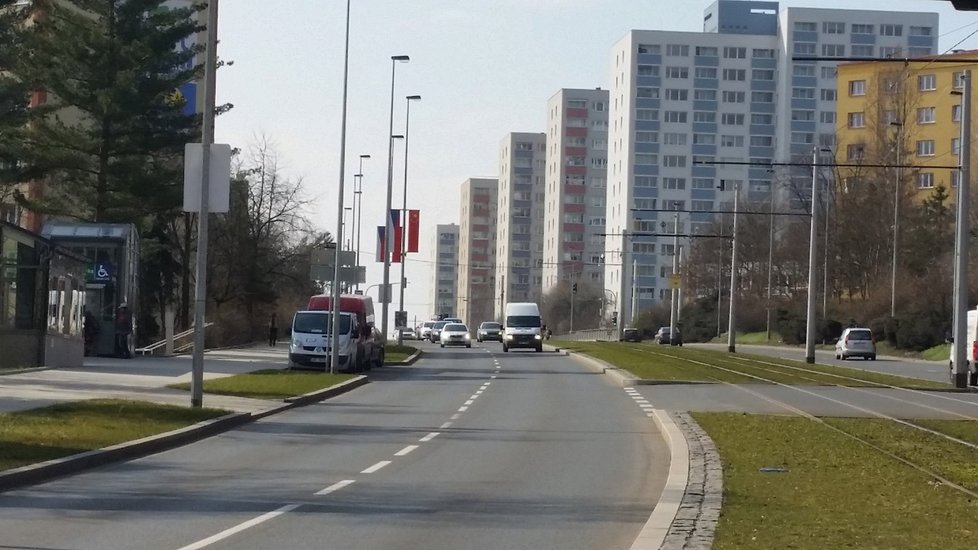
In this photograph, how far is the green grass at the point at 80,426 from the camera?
16.3 metres

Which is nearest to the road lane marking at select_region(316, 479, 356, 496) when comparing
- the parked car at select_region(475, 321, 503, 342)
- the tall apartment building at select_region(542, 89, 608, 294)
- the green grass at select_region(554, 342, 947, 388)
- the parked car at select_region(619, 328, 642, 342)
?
the green grass at select_region(554, 342, 947, 388)

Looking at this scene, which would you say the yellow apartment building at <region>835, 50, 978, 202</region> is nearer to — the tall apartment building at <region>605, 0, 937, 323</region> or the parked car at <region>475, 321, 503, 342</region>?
the parked car at <region>475, 321, 503, 342</region>

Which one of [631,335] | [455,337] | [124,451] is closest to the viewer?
[124,451]

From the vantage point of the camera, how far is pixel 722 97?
151125 millimetres

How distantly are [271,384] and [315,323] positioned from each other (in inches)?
409

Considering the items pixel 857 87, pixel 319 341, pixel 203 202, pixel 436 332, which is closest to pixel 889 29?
pixel 857 87

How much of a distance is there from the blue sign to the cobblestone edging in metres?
28.3

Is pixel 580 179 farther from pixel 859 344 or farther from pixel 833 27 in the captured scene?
pixel 859 344

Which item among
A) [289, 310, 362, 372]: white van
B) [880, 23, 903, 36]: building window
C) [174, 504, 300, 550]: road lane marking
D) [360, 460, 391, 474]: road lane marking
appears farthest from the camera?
[880, 23, 903, 36]: building window

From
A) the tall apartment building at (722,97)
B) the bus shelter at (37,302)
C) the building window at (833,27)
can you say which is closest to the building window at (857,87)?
the tall apartment building at (722,97)

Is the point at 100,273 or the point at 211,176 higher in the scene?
the point at 211,176

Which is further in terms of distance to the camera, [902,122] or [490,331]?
[490,331]

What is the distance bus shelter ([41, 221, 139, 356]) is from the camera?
141ft

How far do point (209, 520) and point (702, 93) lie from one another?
468 feet
